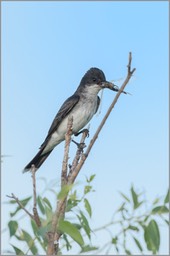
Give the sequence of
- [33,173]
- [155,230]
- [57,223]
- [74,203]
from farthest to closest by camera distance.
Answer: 1. [33,173]
2. [74,203]
3. [155,230]
4. [57,223]

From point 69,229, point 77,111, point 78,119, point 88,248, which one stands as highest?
point 77,111

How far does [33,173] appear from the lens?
2609 millimetres

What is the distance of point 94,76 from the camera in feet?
29.9

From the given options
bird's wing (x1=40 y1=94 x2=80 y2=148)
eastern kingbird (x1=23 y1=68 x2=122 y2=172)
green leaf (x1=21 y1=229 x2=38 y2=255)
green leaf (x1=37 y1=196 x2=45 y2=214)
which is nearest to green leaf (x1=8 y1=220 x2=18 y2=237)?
green leaf (x1=21 y1=229 x2=38 y2=255)

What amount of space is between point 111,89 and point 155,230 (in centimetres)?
452

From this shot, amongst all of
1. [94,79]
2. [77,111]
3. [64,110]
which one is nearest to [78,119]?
[77,111]

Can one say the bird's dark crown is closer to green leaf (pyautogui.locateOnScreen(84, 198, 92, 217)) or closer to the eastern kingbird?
the eastern kingbird

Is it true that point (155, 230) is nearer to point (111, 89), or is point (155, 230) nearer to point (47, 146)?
point (111, 89)

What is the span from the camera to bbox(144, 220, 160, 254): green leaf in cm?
227

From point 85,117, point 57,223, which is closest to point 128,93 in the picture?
point 57,223

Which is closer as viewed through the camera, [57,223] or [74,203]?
[57,223]

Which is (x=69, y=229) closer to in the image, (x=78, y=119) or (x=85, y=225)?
(x=85, y=225)

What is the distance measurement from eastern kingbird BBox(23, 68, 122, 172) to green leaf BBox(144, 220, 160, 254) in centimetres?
636

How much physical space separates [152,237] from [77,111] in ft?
21.9
